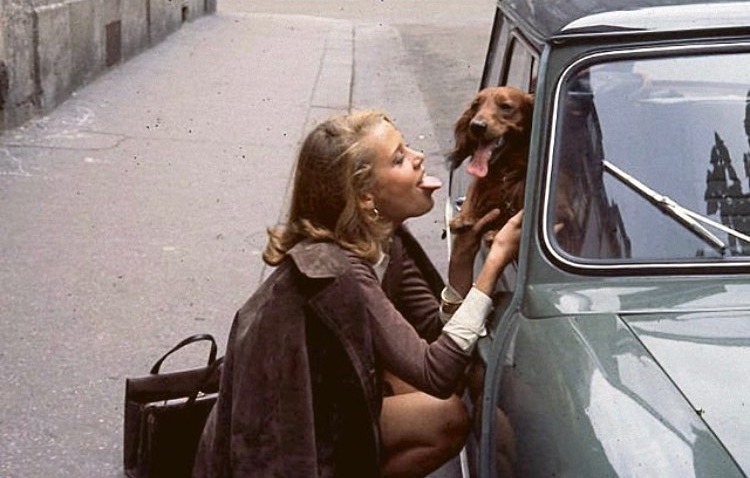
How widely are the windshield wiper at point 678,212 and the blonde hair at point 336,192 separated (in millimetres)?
553

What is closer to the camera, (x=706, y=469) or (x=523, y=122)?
(x=706, y=469)

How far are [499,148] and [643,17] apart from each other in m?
0.46

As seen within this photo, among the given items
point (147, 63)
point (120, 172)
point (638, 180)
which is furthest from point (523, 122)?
point (147, 63)

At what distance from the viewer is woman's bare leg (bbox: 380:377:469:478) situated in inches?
131

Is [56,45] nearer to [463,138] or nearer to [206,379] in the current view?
[206,379]

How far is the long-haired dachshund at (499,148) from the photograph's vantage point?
331cm

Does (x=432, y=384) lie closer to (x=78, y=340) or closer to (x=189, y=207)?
(x=78, y=340)

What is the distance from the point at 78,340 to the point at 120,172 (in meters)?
3.26

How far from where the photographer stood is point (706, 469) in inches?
87.8

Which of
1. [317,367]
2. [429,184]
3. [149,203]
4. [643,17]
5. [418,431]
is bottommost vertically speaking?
[149,203]

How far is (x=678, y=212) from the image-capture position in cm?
305

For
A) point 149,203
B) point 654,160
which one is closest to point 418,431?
point 654,160

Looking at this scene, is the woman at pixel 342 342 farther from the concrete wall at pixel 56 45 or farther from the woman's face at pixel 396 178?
the concrete wall at pixel 56 45

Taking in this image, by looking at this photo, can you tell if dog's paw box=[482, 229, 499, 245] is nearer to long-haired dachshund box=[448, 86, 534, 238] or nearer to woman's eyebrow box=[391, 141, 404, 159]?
long-haired dachshund box=[448, 86, 534, 238]
